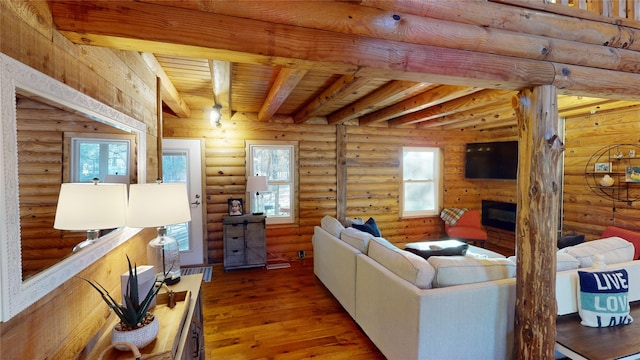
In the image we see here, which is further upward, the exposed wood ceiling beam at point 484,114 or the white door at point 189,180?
the exposed wood ceiling beam at point 484,114

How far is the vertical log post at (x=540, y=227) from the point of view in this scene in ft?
6.20

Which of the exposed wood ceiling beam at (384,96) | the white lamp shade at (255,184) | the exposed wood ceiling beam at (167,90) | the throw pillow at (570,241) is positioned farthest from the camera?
the white lamp shade at (255,184)

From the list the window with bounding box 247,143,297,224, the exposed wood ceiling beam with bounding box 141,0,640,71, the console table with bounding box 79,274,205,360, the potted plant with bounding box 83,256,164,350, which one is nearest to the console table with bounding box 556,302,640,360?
the exposed wood ceiling beam with bounding box 141,0,640,71

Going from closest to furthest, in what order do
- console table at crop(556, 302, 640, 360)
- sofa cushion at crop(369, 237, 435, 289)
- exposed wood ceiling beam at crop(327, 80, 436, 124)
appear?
console table at crop(556, 302, 640, 360)
sofa cushion at crop(369, 237, 435, 289)
exposed wood ceiling beam at crop(327, 80, 436, 124)

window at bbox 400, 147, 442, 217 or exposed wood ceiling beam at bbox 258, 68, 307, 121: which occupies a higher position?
exposed wood ceiling beam at bbox 258, 68, 307, 121

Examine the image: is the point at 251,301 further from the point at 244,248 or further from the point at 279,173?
the point at 279,173

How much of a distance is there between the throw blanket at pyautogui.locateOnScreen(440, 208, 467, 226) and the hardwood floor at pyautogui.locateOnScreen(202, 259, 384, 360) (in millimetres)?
3028

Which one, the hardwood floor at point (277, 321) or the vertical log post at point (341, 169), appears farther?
the vertical log post at point (341, 169)

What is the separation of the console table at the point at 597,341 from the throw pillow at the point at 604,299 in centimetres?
5

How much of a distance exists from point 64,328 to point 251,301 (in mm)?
2355

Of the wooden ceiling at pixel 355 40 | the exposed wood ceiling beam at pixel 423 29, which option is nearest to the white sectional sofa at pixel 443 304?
the wooden ceiling at pixel 355 40

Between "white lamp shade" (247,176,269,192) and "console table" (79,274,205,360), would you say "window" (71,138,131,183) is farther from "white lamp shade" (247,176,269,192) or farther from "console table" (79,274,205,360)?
"white lamp shade" (247,176,269,192)

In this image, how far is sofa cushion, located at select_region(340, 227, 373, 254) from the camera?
2787 millimetres

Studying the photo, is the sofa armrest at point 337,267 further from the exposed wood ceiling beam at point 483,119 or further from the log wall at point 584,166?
the log wall at point 584,166
